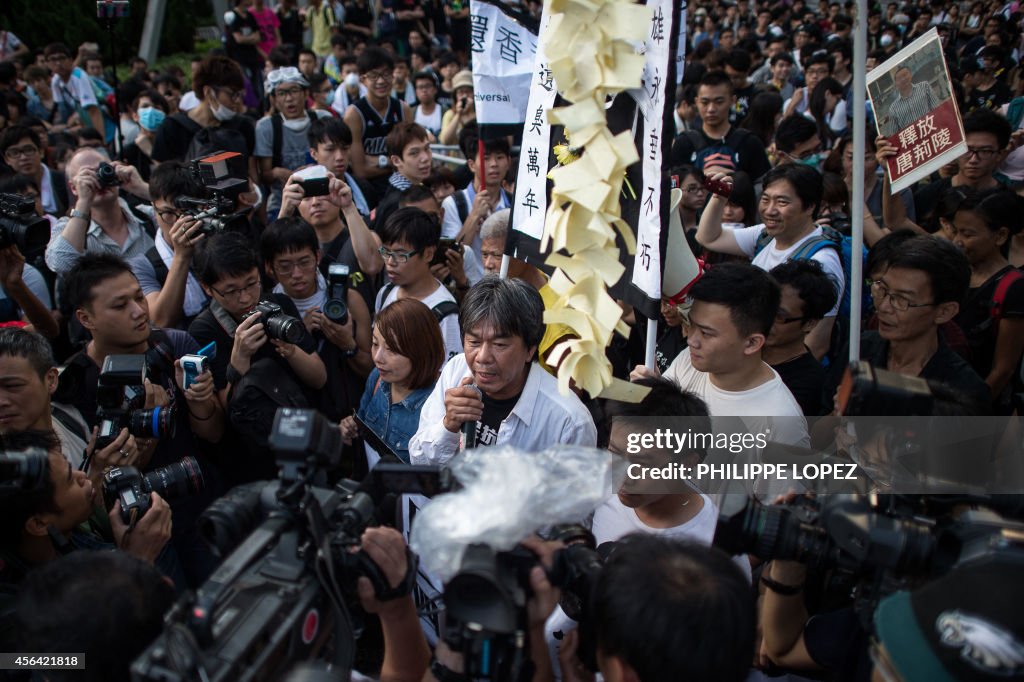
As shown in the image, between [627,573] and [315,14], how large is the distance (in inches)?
554

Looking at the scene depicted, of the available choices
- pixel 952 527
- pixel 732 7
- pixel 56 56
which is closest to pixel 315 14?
pixel 56 56

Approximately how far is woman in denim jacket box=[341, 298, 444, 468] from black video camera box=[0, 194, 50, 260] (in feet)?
5.87

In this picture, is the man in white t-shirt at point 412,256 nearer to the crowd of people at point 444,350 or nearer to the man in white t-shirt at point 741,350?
the crowd of people at point 444,350

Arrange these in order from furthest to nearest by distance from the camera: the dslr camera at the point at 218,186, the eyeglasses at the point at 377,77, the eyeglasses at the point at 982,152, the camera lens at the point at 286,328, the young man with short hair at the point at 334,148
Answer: the eyeglasses at the point at 377,77 < the young man with short hair at the point at 334,148 < the eyeglasses at the point at 982,152 < the dslr camera at the point at 218,186 < the camera lens at the point at 286,328

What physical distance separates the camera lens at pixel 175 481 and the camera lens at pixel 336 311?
1.15m

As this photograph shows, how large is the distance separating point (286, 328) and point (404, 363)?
0.52 m

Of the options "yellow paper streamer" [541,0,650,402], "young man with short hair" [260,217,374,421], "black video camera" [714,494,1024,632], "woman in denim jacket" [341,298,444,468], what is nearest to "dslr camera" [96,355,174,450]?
"woman in denim jacket" [341,298,444,468]

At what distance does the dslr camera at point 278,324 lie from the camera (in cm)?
317

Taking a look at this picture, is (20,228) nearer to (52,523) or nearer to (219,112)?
(52,523)

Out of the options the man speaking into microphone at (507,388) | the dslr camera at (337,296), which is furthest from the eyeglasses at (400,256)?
the man speaking into microphone at (507,388)

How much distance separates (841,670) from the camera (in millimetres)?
1982

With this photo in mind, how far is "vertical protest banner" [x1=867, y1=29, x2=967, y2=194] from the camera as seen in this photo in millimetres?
3590

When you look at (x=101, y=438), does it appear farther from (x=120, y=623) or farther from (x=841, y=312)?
(x=841, y=312)

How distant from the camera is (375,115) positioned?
7102 mm
